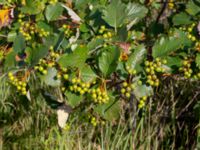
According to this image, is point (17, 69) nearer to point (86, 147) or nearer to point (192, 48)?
point (192, 48)

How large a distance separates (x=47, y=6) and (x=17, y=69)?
221 mm

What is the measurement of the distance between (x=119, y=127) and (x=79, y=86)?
0.71m

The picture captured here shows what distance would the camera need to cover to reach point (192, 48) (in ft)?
4.34

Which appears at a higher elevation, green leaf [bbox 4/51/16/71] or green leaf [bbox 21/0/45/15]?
green leaf [bbox 21/0/45/15]

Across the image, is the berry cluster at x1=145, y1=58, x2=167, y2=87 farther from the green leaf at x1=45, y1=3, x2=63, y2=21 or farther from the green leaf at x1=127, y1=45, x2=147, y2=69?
the green leaf at x1=45, y1=3, x2=63, y2=21

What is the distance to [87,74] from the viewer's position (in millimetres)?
1284

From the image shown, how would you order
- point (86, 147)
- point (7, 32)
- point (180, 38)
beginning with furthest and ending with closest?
point (86, 147), point (7, 32), point (180, 38)

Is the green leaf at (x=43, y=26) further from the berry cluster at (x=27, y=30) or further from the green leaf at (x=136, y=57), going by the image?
the green leaf at (x=136, y=57)

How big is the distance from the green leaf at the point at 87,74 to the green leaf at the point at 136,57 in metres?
0.11

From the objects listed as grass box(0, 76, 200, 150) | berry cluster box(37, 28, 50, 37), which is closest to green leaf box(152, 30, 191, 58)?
berry cluster box(37, 28, 50, 37)

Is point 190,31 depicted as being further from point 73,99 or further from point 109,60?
point 73,99

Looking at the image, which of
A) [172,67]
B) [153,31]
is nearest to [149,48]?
[172,67]

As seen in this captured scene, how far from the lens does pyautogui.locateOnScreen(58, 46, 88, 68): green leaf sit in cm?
124

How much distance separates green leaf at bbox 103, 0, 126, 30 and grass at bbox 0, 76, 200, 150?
Result: 0.68 meters
